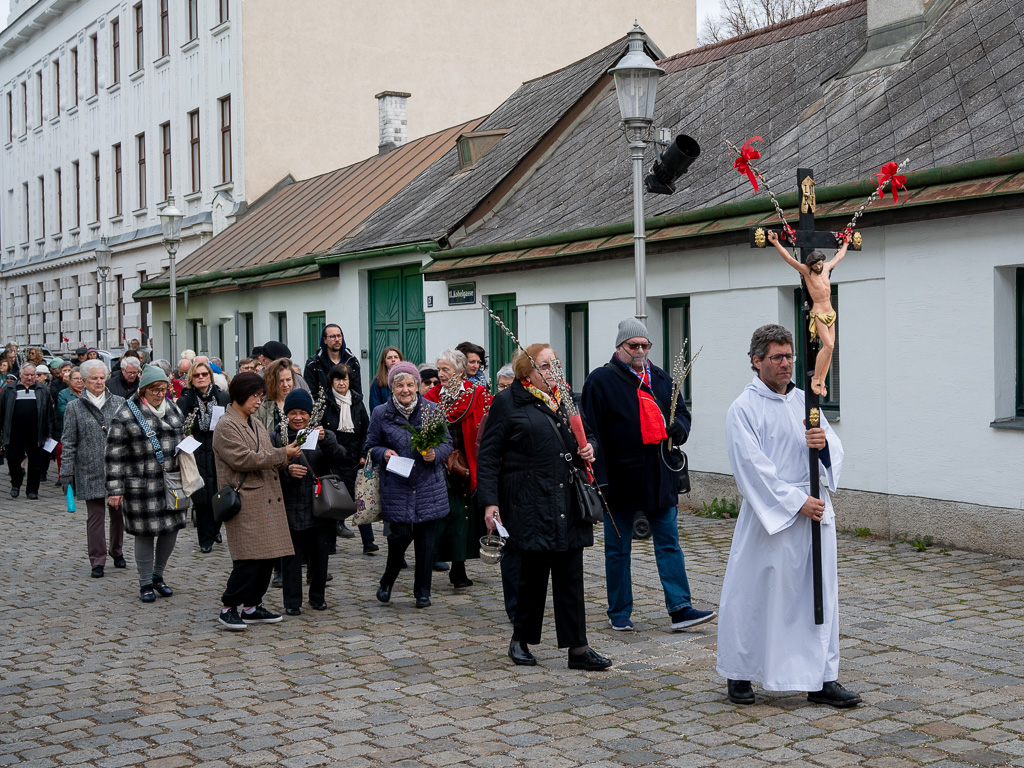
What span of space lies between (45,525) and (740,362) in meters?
7.54

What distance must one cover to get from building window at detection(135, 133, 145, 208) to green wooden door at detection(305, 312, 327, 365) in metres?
13.8

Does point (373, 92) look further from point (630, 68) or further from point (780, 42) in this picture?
point (630, 68)

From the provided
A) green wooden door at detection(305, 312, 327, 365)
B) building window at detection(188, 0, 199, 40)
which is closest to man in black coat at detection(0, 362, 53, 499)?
green wooden door at detection(305, 312, 327, 365)

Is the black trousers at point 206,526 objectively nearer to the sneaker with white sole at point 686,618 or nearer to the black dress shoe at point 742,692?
the sneaker with white sole at point 686,618

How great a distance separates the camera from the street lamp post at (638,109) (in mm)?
10641

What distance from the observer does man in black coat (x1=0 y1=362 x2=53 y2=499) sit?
1698 centimetres

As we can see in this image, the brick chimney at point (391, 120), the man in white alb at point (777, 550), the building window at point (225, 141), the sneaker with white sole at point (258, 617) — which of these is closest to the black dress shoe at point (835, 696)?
the man in white alb at point (777, 550)

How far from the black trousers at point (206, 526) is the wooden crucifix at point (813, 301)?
22.7 feet

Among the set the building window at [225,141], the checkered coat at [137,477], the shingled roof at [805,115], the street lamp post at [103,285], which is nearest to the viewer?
the checkered coat at [137,477]

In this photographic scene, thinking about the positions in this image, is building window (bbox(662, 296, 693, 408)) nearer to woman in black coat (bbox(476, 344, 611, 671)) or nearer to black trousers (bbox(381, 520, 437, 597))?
black trousers (bbox(381, 520, 437, 597))

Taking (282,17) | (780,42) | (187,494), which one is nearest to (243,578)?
(187,494)

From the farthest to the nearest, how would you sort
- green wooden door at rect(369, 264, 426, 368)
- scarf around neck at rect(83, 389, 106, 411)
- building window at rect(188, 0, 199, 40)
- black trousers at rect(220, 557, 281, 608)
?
building window at rect(188, 0, 199, 40) < green wooden door at rect(369, 264, 426, 368) < scarf around neck at rect(83, 389, 106, 411) < black trousers at rect(220, 557, 281, 608)

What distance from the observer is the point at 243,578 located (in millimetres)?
8359

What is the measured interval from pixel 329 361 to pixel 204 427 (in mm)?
1269
